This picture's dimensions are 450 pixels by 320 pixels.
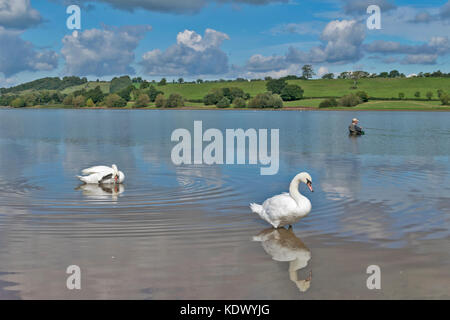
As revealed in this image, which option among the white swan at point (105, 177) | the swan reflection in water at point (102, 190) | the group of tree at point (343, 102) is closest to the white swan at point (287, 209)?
the swan reflection in water at point (102, 190)

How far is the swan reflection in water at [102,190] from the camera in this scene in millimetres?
18844

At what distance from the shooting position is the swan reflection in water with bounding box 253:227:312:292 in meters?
9.81

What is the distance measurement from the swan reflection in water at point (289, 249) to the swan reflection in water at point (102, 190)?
290 inches

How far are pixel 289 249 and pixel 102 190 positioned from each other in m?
10.8

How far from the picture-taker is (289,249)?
11.8 meters

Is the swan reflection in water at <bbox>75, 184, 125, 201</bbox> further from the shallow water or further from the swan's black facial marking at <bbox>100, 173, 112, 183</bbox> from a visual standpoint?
the swan's black facial marking at <bbox>100, 173, 112, 183</bbox>

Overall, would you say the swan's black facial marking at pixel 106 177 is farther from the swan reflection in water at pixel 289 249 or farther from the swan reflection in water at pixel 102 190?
the swan reflection in water at pixel 289 249

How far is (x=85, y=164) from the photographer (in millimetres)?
29047

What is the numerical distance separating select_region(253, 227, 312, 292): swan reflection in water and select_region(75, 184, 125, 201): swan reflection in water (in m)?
7.36

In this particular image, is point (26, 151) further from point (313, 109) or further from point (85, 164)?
point (313, 109)

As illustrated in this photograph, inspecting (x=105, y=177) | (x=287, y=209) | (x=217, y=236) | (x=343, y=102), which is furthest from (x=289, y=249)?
(x=343, y=102)

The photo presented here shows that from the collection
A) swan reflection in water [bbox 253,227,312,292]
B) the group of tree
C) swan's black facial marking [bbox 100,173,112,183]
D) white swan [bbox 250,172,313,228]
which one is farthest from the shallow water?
the group of tree
